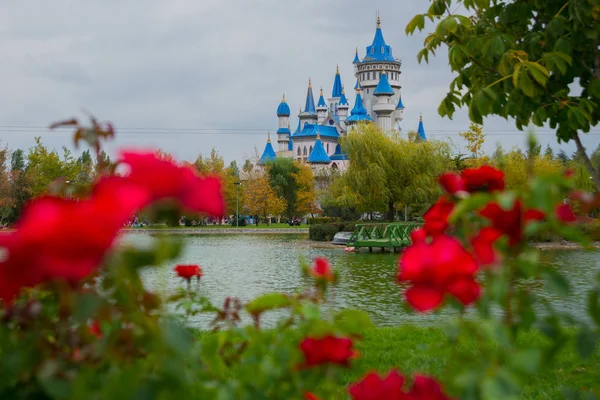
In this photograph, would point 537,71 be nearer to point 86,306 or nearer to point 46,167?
point 86,306

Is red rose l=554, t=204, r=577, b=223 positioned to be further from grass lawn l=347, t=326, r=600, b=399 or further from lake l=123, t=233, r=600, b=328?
lake l=123, t=233, r=600, b=328

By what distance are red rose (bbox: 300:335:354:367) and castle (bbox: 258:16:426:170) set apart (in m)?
74.3

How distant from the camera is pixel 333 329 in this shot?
1185mm

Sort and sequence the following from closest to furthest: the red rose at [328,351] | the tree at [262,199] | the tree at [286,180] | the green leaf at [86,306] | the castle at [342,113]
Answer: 1. the green leaf at [86,306]
2. the red rose at [328,351]
3. the tree at [262,199]
4. the tree at [286,180]
5. the castle at [342,113]

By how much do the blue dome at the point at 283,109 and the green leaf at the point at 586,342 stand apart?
87892 millimetres

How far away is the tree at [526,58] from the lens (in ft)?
11.7

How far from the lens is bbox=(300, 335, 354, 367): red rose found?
1032 mm

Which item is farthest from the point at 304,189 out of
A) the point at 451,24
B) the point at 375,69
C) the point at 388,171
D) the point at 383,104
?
the point at 451,24

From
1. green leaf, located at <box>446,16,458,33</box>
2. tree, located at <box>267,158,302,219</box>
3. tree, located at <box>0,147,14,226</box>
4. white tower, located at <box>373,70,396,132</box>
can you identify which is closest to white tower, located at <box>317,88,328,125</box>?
white tower, located at <box>373,70,396,132</box>

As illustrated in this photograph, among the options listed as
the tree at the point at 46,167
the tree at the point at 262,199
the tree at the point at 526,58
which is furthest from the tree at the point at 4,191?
the tree at the point at 526,58

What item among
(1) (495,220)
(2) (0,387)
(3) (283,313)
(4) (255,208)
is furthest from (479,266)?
(4) (255,208)

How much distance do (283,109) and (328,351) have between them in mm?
88217

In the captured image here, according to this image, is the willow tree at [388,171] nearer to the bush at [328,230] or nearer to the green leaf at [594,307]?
the bush at [328,230]

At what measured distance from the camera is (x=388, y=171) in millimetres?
30234
